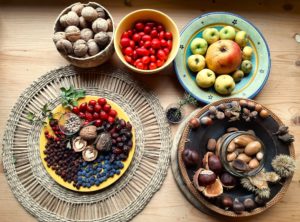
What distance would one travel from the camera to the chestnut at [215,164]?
104 cm

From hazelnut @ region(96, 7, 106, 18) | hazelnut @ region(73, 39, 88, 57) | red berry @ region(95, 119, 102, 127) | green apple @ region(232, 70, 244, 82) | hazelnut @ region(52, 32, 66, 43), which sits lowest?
red berry @ region(95, 119, 102, 127)

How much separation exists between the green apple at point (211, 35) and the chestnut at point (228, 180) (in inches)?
16.3

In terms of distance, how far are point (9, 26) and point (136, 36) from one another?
1.36 ft

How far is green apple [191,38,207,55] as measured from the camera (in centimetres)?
116

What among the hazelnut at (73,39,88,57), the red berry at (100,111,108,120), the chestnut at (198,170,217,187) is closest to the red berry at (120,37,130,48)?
the hazelnut at (73,39,88,57)

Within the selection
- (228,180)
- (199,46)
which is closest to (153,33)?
(199,46)

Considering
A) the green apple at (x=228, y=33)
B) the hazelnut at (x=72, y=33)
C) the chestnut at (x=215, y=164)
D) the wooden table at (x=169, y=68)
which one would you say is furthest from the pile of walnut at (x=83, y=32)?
the chestnut at (x=215, y=164)

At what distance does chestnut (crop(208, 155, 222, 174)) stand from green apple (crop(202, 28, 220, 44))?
0.37 metres

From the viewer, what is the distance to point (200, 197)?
3.50 ft

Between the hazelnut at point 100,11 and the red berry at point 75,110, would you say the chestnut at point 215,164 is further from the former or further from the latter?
the hazelnut at point 100,11

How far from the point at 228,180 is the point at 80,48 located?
22.1 inches

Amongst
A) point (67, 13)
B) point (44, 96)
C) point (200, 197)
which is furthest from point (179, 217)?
point (67, 13)

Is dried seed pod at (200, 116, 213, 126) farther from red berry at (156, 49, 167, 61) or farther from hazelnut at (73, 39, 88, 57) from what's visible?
hazelnut at (73, 39, 88, 57)

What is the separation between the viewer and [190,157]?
40.9 inches
